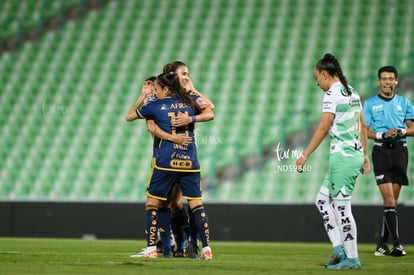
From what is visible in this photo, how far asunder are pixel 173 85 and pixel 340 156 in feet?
5.96

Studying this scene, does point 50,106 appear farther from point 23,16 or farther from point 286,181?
point 286,181

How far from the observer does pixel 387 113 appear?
32.4ft

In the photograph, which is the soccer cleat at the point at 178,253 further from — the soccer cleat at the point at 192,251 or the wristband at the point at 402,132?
the wristband at the point at 402,132

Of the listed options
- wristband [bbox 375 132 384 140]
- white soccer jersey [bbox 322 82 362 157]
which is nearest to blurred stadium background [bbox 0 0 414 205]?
wristband [bbox 375 132 384 140]

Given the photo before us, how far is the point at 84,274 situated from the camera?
6.55m

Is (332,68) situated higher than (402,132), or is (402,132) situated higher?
(332,68)

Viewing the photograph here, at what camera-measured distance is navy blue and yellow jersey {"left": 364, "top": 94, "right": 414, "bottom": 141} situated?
32.4 ft

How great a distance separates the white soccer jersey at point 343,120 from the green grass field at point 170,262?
100cm

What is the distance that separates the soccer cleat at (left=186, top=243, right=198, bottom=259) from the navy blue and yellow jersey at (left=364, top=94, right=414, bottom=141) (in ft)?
8.54

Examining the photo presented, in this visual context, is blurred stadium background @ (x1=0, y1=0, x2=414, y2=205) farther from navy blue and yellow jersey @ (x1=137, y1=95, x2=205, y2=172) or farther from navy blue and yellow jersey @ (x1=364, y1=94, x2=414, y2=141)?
navy blue and yellow jersey @ (x1=137, y1=95, x2=205, y2=172)

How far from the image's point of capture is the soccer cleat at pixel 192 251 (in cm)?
855

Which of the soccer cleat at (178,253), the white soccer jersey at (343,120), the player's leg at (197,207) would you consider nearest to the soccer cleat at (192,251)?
the soccer cleat at (178,253)

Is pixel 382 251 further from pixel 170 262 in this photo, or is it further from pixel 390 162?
pixel 170 262

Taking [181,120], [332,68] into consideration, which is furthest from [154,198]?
[332,68]
